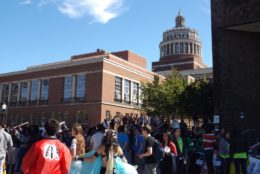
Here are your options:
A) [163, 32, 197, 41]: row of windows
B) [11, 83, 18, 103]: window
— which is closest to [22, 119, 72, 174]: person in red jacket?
[11, 83, 18, 103]: window

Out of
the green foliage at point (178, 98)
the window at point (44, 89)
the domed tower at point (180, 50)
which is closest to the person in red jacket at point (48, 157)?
the green foliage at point (178, 98)

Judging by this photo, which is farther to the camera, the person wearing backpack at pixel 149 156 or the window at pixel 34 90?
the window at pixel 34 90

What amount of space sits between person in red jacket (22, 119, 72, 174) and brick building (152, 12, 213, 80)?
96007 mm

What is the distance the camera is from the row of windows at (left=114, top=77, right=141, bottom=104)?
53.7m

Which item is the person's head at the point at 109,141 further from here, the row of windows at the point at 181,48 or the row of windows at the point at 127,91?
the row of windows at the point at 181,48

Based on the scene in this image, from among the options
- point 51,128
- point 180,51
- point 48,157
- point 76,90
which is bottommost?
point 48,157

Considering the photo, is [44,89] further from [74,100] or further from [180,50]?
[180,50]

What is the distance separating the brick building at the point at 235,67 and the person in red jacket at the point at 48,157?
1952 cm

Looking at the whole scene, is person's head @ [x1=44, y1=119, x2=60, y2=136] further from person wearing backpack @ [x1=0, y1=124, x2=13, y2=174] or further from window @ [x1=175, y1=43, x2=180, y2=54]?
window @ [x1=175, y1=43, x2=180, y2=54]

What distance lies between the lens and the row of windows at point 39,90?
52250mm

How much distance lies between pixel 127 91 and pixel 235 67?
106ft

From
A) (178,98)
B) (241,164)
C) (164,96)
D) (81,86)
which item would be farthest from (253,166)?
(81,86)

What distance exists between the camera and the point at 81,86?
171 ft

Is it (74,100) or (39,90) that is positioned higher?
(39,90)
